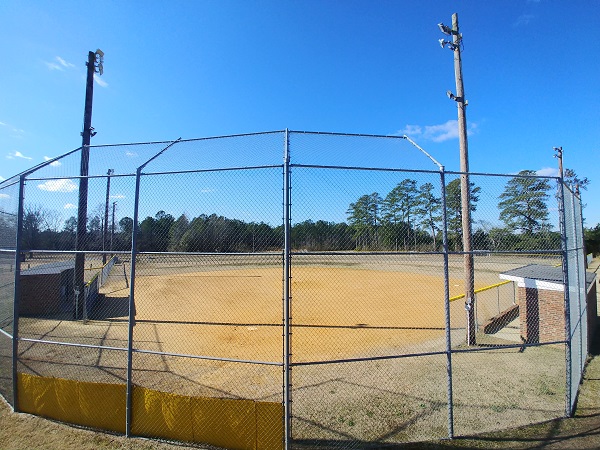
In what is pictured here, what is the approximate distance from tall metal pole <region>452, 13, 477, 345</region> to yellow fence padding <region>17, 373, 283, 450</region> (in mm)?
6789

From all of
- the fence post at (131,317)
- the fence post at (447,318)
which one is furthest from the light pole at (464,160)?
the fence post at (131,317)

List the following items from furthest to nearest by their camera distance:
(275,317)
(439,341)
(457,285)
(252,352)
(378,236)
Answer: (457,285), (275,317), (439,341), (252,352), (378,236)

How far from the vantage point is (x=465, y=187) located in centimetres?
866

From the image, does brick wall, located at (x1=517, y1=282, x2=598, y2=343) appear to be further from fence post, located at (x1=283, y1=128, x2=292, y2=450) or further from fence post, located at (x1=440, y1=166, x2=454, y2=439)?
fence post, located at (x1=283, y1=128, x2=292, y2=450)

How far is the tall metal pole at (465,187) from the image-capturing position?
8.79 metres

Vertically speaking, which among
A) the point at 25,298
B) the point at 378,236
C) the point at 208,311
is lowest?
the point at 208,311

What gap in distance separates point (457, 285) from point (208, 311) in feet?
52.7

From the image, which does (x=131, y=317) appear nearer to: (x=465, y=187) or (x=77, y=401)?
(x=77, y=401)

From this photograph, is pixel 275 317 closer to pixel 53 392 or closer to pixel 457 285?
pixel 53 392

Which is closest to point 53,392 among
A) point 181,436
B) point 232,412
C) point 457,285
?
point 181,436

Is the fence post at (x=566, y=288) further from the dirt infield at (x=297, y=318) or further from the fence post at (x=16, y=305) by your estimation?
the fence post at (x=16, y=305)

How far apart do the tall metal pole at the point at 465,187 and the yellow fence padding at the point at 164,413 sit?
22.3 ft

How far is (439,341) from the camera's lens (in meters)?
9.77

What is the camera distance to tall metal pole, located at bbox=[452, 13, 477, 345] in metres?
8.79
